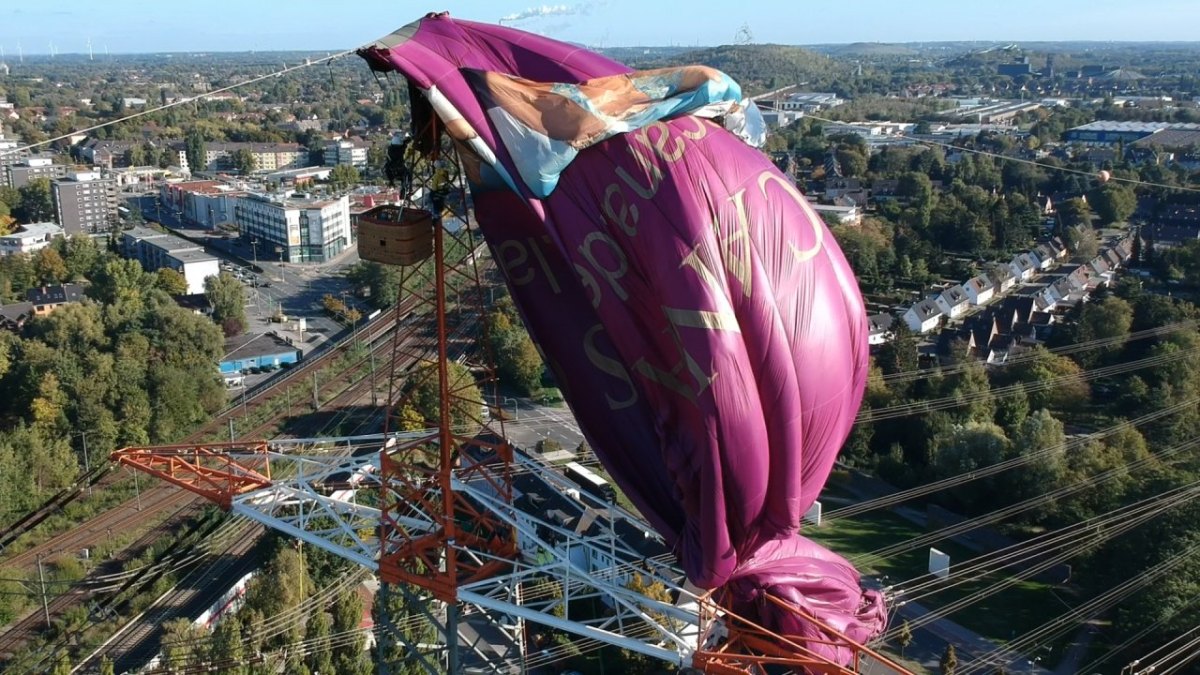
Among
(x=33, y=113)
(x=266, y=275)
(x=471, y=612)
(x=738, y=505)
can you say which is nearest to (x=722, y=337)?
(x=738, y=505)

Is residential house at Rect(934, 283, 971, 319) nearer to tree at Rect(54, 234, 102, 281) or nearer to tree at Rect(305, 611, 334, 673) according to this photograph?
tree at Rect(305, 611, 334, 673)

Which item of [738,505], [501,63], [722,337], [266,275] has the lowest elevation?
[266,275]

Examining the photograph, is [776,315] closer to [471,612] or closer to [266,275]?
[471,612]

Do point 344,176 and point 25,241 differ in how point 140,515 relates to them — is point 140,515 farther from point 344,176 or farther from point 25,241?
point 344,176

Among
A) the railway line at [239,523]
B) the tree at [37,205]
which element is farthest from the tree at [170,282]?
the tree at [37,205]

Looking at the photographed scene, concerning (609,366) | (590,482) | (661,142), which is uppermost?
(661,142)

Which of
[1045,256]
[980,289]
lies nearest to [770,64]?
[1045,256]

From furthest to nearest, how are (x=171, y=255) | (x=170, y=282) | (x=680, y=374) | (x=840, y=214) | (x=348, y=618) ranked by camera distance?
1. (x=840, y=214)
2. (x=171, y=255)
3. (x=170, y=282)
4. (x=348, y=618)
5. (x=680, y=374)
